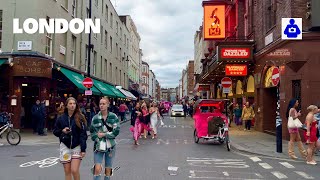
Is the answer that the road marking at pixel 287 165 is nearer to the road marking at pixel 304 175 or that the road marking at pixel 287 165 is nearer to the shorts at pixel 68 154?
the road marking at pixel 304 175

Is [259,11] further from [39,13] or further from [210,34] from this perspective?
[39,13]

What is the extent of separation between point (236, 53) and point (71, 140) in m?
17.8

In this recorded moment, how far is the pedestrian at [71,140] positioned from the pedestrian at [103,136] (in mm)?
232

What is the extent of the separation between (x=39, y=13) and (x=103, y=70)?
17.9 m

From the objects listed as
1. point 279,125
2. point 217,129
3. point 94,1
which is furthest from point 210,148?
point 94,1

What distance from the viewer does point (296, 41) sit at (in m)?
16.8

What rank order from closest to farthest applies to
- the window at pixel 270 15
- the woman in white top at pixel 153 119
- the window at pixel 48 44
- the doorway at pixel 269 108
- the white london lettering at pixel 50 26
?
the woman in white top at pixel 153 119, the window at pixel 270 15, the white london lettering at pixel 50 26, the doorway at pixel 269 108, the window at pixel 48 44

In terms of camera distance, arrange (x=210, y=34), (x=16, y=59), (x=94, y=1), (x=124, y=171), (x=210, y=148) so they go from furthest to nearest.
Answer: (x=94, y=1), (x=210, y=34), (x=16, y=59), (x=210, y=148), (x=124, y=171)

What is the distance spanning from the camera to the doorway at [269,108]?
22.0 meters

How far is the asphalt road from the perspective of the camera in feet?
29.2

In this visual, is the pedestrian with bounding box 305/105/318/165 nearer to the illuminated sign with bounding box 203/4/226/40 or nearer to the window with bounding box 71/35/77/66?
the window with bounding box 71/35/77/66

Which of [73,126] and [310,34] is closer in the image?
[73,126]

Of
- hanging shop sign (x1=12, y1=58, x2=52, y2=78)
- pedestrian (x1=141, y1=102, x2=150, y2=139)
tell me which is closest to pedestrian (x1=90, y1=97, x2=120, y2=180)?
pedestrian (x1=141, y1=102, x2=150, y2=139)

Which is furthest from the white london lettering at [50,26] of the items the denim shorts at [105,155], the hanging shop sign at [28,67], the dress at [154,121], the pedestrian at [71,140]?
the denim shorts at [105,155]
